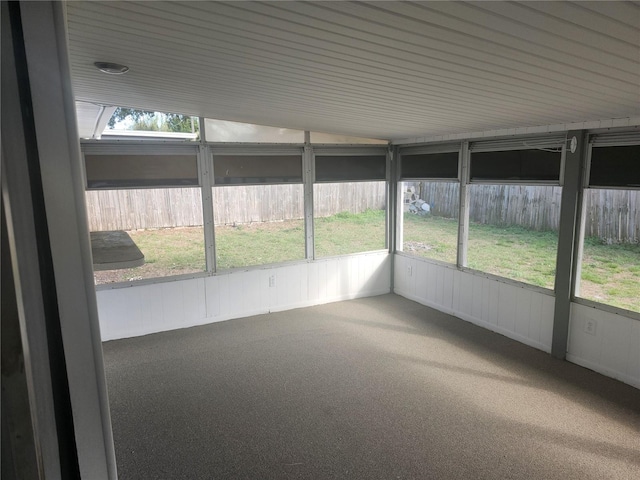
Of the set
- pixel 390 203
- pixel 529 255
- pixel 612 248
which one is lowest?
pixel 529 255

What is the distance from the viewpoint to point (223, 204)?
6.64 meters

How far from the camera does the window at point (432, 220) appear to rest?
25.6ft

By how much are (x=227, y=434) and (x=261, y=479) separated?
0.54 meters

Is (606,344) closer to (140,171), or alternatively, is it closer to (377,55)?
(377,55)

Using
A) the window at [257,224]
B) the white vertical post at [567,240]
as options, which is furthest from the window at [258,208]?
the white vertical post at [567,240]

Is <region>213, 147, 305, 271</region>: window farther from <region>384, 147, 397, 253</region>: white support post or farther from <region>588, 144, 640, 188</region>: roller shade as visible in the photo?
<region>588, 144, 640, 188</region>: roller shade

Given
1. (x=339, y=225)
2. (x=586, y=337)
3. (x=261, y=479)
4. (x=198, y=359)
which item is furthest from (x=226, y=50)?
(x=339, y=225)

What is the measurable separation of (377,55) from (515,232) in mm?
5928

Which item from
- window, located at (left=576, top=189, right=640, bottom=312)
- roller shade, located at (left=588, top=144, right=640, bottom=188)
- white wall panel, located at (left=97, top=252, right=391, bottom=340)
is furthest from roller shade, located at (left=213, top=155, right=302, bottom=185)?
window, located at (left=576, top=189, right=640, bottom=312)

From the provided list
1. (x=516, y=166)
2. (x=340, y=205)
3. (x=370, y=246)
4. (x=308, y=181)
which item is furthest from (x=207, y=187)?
(x=370, y=246)

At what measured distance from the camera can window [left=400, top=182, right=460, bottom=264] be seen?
7816mm

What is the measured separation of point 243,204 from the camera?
6.80m

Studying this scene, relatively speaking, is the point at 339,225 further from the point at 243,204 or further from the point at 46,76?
the point at 46,76

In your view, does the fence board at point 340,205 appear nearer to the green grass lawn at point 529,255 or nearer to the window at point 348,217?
the window at point 348,217
